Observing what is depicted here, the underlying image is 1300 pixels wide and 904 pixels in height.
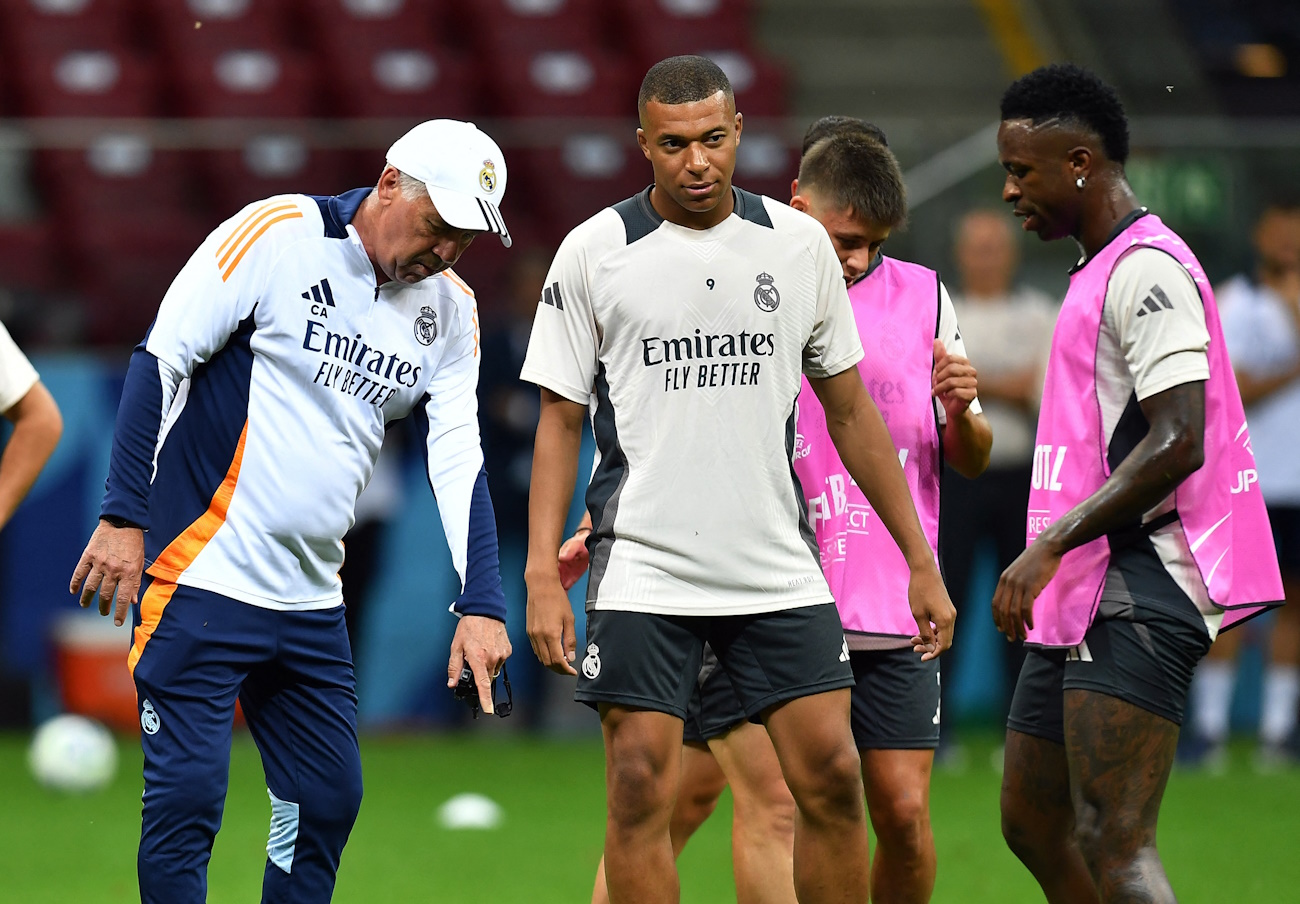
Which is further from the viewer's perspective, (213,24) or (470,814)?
(213,24)

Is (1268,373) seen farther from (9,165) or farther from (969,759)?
(9,165)

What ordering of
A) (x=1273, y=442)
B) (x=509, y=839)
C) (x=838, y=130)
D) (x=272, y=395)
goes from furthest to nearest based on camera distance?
(x=1273, y=442), (x=509, y=839), (x=838, y=130), (x=272, y=395)

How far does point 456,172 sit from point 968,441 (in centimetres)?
165

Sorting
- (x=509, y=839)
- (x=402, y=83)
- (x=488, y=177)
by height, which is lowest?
(x=509, y=839)

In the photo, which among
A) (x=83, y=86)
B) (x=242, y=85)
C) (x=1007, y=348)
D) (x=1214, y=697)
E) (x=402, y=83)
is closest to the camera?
(x=1007, y=348)

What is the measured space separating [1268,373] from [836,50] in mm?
6548

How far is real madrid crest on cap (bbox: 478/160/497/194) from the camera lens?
4520 mm

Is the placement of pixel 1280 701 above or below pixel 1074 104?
below

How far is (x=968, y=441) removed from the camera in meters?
5.10

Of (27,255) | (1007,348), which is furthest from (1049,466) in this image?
(27,255)

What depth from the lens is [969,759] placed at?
9766 mm

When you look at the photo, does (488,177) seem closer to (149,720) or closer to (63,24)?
(149,720)

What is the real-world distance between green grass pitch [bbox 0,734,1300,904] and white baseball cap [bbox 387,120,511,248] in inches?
112

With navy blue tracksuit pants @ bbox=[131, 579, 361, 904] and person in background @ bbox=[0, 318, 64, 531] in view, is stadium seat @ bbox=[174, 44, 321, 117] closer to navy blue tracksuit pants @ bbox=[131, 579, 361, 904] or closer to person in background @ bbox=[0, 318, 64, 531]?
person in background @ bbox=[0, 318, 64, 531]
